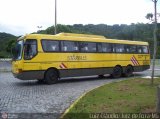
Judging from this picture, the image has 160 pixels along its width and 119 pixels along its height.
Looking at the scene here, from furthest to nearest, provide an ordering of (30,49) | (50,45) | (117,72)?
(117,72) → (50,45) → (30,49)

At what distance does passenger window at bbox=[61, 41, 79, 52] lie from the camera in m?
22.5

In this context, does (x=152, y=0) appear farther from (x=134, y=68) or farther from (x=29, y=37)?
(x=134, y=68)

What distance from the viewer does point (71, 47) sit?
2311 cm

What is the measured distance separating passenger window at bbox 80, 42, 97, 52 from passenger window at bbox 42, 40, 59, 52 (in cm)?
225

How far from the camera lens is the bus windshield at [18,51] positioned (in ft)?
68.4

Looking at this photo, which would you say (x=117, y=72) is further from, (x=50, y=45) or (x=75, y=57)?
(x=50, y=45)

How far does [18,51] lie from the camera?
21141 mm

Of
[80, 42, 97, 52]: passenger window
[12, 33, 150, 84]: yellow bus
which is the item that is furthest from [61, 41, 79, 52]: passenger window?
[80, 42, 97, 52]: passenger window

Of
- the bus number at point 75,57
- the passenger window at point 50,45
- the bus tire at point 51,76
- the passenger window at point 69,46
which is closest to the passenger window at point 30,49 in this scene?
the passenger window at point 50,45

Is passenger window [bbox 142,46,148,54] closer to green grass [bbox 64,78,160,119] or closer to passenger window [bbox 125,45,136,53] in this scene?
passenger window [bbox 125,45,136,53]

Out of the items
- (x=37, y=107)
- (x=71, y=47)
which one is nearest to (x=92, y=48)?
(x=71, y=47)

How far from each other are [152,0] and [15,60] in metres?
8.03

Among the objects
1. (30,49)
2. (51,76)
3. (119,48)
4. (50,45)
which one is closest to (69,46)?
(50,45)

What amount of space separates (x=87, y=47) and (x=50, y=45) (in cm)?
333
